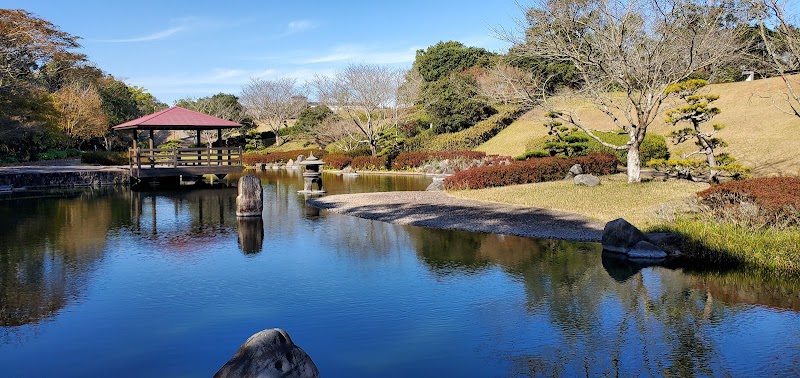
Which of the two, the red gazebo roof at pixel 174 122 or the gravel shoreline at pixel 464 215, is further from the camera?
the red gazebo roof at pixel 174 122

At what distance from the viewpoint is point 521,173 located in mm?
19188

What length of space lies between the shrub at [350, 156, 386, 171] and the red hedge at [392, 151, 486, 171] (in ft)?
2.28

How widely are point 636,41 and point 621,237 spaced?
9020 millimetres

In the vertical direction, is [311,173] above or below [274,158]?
below

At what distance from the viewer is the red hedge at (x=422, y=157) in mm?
29366

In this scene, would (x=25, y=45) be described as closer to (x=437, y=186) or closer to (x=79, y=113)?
(x=79, y=113)

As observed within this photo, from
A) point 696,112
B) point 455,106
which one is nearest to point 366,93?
point 455,106

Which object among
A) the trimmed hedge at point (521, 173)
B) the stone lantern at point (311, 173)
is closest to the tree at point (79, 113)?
the stone lantern at point (311, 173)

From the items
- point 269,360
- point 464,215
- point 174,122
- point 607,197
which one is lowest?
point 269,360

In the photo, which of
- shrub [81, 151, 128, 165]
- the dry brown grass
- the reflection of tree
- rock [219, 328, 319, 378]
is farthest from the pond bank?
rock [219, 328, 319, 378]

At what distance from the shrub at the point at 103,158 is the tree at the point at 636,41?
28030 mm

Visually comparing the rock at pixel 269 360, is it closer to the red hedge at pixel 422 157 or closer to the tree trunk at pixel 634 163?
the tree trunk at pixel 634 163

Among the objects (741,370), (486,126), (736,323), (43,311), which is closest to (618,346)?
(741,370)

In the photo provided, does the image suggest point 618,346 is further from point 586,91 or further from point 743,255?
point 586,91
